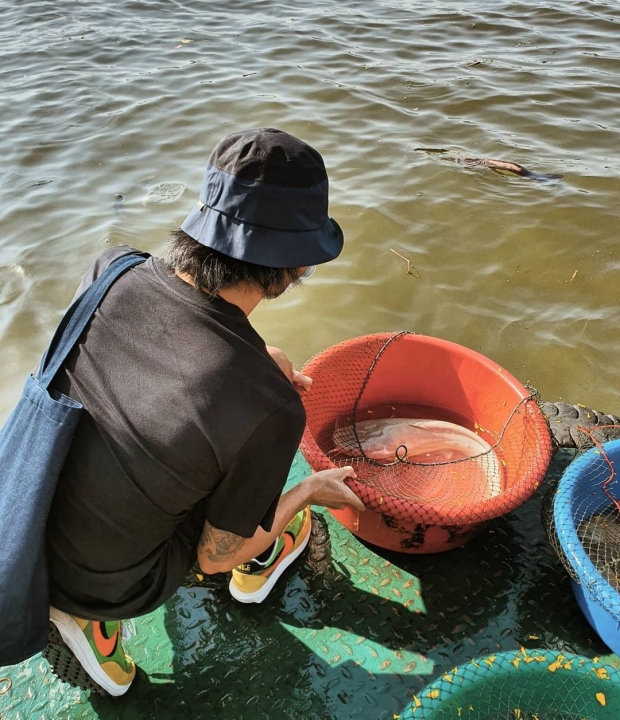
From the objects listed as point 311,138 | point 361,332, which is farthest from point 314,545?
point 311,138

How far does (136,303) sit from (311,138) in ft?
18.5

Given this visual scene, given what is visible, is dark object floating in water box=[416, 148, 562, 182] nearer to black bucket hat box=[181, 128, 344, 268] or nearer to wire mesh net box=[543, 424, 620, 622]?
wire mesh net box=[543, 424, 620, 622]

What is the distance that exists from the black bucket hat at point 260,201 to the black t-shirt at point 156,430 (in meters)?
0.18

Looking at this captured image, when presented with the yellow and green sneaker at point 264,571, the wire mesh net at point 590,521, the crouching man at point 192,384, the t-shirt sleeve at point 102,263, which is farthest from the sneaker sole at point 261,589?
the t-shirt sleeve at point 102,263

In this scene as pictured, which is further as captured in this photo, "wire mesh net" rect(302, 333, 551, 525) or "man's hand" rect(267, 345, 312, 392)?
"wire mesh net" rect(302, 333, 551, 525)

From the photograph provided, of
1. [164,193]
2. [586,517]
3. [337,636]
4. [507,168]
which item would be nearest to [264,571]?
[337,636]

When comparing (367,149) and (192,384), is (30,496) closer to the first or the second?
(192,384)

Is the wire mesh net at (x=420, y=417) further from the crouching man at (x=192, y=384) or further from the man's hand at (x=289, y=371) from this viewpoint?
the crouching man at (x=192, y=384)

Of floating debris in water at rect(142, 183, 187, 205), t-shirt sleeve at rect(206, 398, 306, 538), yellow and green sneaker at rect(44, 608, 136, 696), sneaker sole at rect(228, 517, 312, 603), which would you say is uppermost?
t-shirt sleeve at rect(206, 398, 306, 538)

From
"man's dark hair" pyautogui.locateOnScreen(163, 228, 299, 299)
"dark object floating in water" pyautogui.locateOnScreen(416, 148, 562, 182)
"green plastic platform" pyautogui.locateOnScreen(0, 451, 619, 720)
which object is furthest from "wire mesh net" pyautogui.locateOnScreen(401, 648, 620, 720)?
"dark object floating in water" pyautogui.locateOnScreen(416, 148, 562, 182)

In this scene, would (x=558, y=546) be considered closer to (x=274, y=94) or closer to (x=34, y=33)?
(x=274, y=94)

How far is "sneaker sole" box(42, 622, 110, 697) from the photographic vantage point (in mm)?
1878

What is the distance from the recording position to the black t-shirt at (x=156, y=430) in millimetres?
1570

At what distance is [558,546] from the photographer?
7.43 feet
